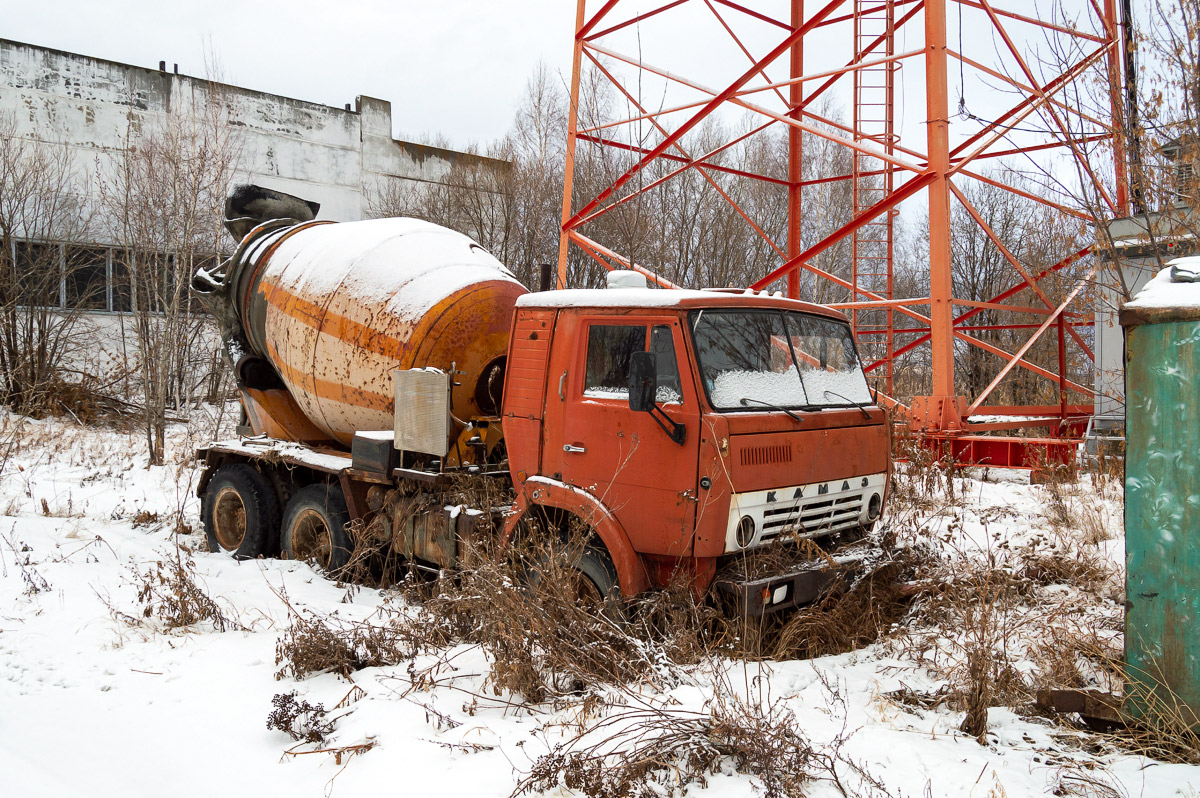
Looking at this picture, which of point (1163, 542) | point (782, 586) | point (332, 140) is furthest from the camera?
point (332, 140)

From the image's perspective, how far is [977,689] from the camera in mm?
3760

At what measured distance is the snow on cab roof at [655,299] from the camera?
16.5 ft

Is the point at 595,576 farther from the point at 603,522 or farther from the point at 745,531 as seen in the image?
the point at 745,531

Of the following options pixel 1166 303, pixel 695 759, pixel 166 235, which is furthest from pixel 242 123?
pixel 1166 303

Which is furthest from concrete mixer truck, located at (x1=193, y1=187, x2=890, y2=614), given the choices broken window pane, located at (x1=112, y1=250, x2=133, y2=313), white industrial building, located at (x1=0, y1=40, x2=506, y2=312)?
broken window pane, located at (x1=112, y1=250, x2=133, y2=313)

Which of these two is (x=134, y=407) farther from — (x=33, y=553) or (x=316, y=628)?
(x=316, y=628)

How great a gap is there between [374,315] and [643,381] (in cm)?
355

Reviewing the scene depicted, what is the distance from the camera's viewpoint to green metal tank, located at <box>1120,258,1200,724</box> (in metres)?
3.44

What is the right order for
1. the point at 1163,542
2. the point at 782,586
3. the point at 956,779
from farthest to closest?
1. the point at 782,586
2. the point at 1163,542
3. the point at 956,779

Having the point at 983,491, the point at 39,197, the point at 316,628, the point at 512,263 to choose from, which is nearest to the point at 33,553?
the point at 316,628

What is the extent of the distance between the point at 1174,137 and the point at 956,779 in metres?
5.24

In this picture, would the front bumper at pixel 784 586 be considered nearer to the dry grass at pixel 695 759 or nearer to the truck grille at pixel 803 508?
the truck grille at pixel 803 508

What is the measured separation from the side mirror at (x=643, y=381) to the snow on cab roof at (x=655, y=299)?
0.48m

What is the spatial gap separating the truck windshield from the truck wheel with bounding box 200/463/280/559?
5543 millimetres
